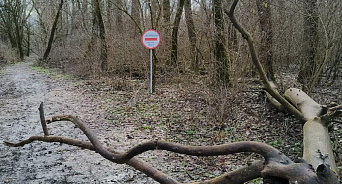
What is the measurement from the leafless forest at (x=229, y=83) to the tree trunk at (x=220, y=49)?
29 millimetres

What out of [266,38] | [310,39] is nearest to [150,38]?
[266,38]

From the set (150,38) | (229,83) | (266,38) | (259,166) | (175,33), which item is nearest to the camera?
(259,166)

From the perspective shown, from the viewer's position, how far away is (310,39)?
9.15 m

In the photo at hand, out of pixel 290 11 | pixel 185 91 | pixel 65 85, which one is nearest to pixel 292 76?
pixel 290 11

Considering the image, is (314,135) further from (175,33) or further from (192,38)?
(175,33)

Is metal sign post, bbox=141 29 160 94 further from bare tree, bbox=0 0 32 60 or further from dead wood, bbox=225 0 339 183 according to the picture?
bare tree, bbox=0 0 32 60

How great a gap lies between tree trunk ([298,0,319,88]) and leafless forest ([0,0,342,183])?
3 centimetres

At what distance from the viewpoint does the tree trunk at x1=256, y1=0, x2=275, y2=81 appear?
29.3 feet

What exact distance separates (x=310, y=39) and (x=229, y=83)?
10.8 feet

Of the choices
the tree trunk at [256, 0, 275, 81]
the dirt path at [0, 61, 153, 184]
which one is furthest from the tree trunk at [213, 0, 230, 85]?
the dirt path at [0, 61, 153, 184]

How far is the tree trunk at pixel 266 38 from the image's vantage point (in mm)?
8930

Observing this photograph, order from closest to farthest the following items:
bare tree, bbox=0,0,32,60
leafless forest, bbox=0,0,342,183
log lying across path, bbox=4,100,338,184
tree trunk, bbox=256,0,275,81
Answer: log lying across path, bbox=4,100,338,184 < leafless forest, bbox=0,0,342,183 < tree trunk, bbox=256,0,275,81 < bare tree, bbox=0,0,32,60

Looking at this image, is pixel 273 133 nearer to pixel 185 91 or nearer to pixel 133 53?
pixel 185 91

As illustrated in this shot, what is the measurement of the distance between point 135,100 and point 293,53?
18.5 ft
